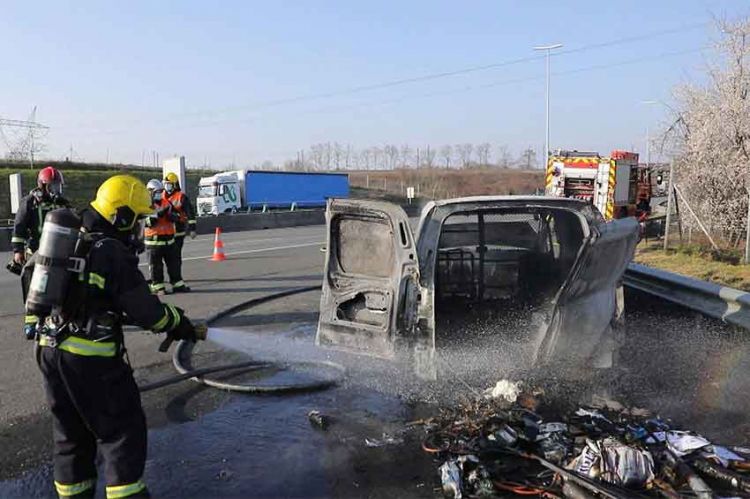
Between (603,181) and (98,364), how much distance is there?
17356 mm

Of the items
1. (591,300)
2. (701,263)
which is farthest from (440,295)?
(701,263)

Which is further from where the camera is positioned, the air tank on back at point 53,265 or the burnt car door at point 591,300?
the burnt car door at point 591,300

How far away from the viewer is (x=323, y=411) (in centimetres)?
430

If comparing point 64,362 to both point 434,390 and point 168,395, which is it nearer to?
point 168,395

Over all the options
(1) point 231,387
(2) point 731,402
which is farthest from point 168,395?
(2) point 731,402

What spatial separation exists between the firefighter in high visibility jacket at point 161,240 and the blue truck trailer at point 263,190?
80.2 ft

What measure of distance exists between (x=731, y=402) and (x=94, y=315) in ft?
13.4

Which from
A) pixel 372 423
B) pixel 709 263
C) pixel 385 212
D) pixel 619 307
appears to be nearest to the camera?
pixel 372 423

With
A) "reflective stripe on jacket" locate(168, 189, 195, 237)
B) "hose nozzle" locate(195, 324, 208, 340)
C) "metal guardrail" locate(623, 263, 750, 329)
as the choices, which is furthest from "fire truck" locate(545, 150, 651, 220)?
"hose nozzle" locate(195, 324, 208, 340)

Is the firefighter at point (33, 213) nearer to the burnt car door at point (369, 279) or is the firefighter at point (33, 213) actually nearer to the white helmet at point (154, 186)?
the white helmet at point (154, 186)

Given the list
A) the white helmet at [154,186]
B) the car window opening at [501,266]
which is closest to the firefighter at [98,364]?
the car window opening at [501,266]

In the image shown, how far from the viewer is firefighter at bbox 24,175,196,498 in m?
2.80

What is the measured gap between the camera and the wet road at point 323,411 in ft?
10.9

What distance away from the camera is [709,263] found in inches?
384
